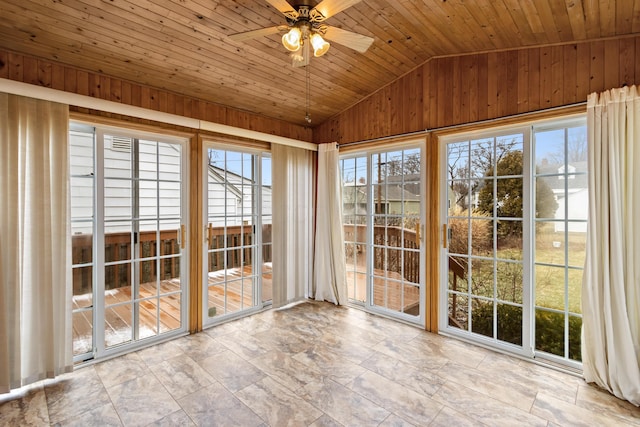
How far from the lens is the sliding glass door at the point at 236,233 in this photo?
141 inches

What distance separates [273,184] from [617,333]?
351 centimetres

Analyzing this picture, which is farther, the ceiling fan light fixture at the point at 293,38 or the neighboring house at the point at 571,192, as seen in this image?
the neighboring house at the point at 571,192

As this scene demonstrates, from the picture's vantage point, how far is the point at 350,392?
7.58 feet

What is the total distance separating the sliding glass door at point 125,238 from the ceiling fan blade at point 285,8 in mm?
1937

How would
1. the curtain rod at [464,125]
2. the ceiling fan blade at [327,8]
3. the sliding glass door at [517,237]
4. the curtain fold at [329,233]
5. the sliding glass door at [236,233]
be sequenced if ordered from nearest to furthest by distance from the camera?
the ceiling fan blade at [327,8] → the curtain rod at [464,125] → the sliding glass door at [517,237] → the sliding glass door at [236,233] → the curtain fold at [329,233]

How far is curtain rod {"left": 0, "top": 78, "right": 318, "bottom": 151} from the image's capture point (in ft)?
7.32

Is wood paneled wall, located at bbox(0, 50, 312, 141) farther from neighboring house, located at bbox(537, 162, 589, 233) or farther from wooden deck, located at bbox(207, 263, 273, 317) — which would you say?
neighboring house, located at bbox(537, 162, 589, 233)

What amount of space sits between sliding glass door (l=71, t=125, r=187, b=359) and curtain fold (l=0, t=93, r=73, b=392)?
275 millimetres

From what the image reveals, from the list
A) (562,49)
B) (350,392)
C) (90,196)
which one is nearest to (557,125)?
(562,49)

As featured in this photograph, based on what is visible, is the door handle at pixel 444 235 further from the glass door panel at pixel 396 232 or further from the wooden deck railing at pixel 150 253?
the wooden deck railing at pixel 150 253

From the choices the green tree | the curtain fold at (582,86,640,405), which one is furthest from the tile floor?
the green tree

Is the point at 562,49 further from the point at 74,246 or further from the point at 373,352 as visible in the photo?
the point at 74,246

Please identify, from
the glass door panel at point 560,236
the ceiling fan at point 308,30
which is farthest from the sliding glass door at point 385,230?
the ceiling fan at point 308,30

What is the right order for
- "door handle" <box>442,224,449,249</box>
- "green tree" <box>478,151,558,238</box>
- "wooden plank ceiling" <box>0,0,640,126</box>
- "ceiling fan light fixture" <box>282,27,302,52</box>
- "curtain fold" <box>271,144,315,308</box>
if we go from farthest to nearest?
"curtain fold" <box>271,144,315,308</box>
"door handle" <box>442,224,449,249</box>
"green tree" <box>478,151,558,238</box>
"wooden plank ceiling" <box>0,0,640,126</box>
"ceiling fan light fixture" <box>282,27,302,52</box>
